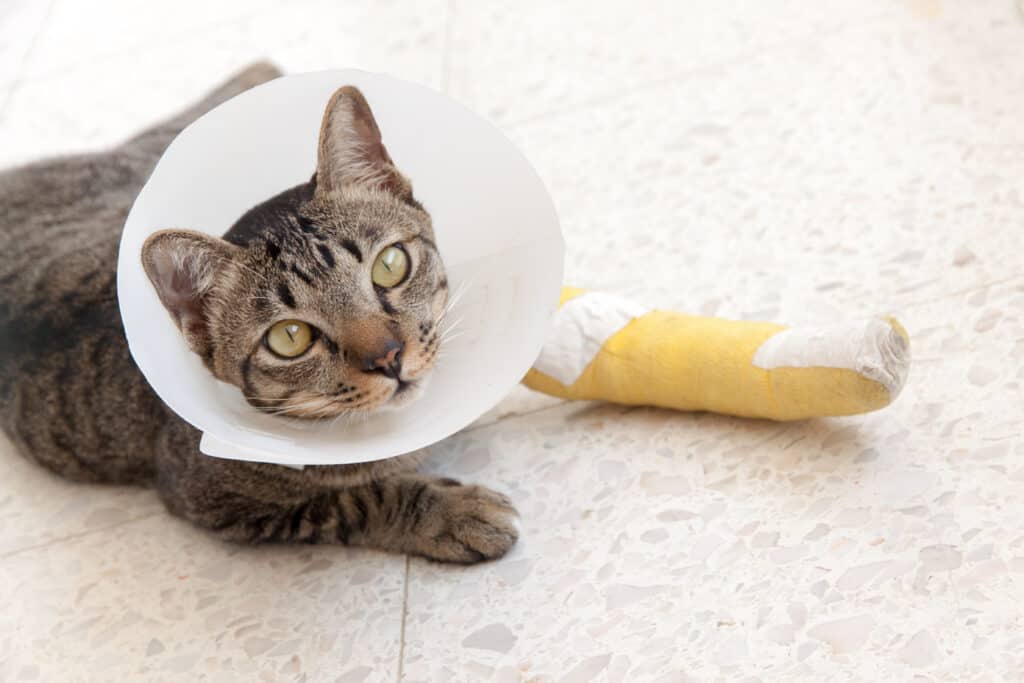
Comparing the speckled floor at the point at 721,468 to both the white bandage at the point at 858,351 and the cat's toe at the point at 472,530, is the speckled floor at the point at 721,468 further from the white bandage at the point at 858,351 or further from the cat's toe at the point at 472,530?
the white bandage at the point at 858,351

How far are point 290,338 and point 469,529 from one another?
40 cm

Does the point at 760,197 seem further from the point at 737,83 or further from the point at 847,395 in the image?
the point at 847,395

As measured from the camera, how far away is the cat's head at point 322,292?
1.23 metres

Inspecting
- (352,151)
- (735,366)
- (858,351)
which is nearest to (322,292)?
(352,151)

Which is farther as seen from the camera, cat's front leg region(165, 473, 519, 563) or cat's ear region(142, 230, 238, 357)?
cat's front leg region(165, 473, 519, 563)

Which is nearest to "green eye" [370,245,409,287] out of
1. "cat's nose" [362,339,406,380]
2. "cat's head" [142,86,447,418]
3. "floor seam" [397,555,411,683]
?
"cat's head" [142,86,447,418]

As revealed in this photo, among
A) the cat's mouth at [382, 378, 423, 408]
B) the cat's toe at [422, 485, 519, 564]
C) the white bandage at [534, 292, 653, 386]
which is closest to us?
the cat's mouth at [382, 378, 423, 408]

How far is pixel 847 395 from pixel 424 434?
2.02 feet

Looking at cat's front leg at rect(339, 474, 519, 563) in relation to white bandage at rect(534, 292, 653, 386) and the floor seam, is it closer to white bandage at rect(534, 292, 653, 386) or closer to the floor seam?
the floor seam

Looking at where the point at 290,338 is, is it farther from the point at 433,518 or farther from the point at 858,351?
the point at 858,351

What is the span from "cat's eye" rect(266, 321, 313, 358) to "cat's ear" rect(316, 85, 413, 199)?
21 centimetres

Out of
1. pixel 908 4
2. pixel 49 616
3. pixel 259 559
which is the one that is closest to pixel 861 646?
pixel 259 559

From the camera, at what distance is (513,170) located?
1341mm

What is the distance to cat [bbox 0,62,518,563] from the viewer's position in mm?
1248
